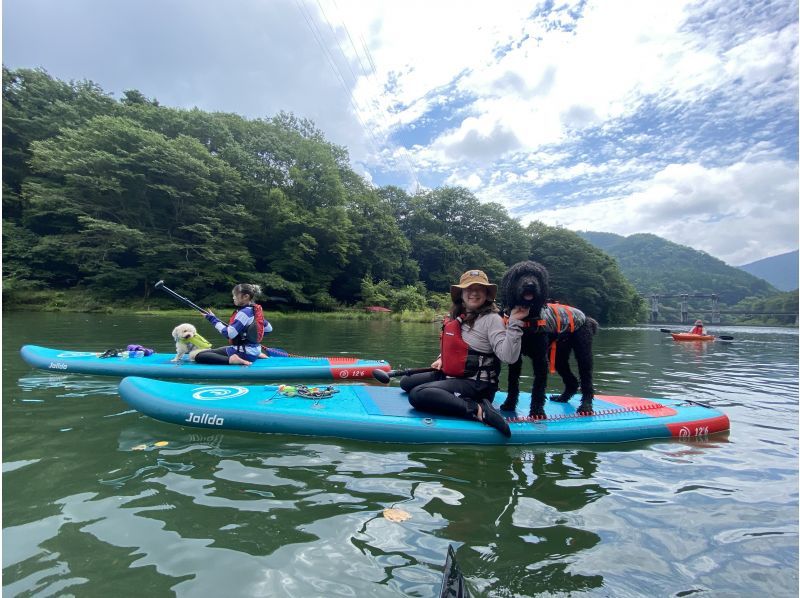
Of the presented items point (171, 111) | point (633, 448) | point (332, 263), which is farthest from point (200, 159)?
point (633, 448)

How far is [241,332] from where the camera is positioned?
6.93 meters

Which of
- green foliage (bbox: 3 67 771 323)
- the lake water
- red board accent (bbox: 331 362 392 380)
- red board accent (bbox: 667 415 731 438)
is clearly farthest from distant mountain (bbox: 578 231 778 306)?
the lake water

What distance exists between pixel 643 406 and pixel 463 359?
2427mm

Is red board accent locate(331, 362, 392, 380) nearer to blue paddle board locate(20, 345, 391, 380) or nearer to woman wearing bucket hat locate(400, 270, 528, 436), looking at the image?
blue paddle board locate(20, 345, 391, 380)

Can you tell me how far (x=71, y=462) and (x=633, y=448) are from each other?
5.12m

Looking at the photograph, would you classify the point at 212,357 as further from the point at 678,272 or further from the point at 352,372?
the point at 678,272

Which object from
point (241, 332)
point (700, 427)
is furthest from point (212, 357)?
point (700, 427)

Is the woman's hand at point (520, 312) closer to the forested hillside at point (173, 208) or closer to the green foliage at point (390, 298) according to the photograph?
the forested hillside at point (173, 208)

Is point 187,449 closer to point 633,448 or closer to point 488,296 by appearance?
point 488,296

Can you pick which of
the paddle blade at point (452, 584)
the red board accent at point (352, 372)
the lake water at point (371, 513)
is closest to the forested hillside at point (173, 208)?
the red board accent at point (352, 372)

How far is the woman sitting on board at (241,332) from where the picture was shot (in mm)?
6645

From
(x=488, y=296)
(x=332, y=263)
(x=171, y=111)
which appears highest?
(x=171, y=111)

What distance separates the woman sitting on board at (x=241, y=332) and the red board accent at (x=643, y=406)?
5.41 m

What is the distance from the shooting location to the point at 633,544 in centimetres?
251
